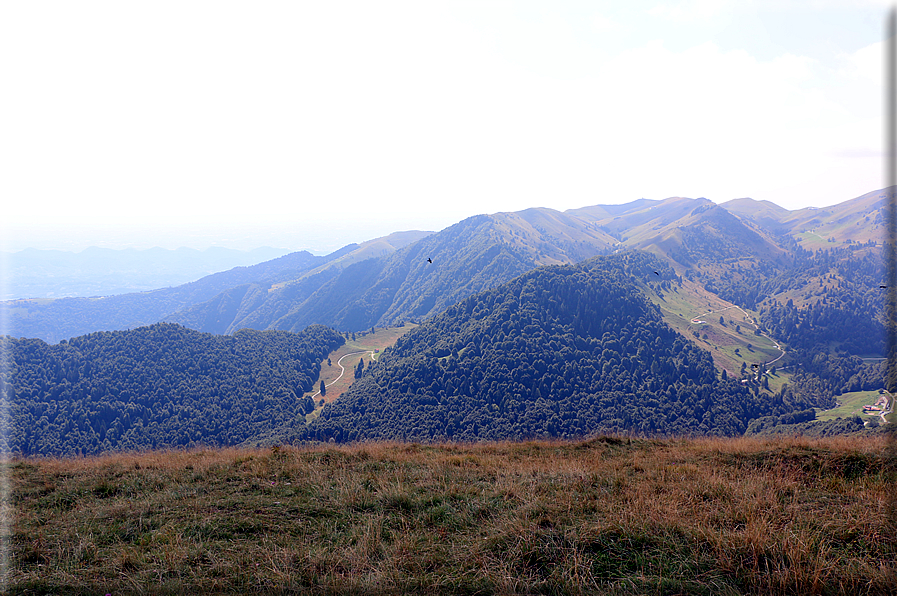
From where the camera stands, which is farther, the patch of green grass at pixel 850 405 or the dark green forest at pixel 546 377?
the patch of green grass at pixel 850 405

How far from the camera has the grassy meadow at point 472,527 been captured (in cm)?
489

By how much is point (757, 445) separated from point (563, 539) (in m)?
9.66

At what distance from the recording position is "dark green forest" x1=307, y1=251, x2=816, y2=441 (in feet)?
371

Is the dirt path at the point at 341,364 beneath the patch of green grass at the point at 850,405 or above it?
above

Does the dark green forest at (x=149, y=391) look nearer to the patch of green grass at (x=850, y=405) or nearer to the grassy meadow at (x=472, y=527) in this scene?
the grassy meadow at (x=472, y=527)

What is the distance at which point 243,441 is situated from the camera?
105 meters

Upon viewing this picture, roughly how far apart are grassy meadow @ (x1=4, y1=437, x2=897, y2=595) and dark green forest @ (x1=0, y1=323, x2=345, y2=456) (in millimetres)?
104093

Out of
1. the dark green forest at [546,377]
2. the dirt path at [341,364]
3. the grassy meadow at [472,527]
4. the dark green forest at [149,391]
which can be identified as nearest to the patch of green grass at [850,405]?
the dark green forest at [546,377]

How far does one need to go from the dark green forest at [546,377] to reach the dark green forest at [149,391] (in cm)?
2545

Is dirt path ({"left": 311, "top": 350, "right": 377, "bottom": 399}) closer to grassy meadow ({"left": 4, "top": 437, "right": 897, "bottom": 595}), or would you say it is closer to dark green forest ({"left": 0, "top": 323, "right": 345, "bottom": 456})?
dark green forest ({"left": 0, "top": 323, "right": 345, "bottom": 456})

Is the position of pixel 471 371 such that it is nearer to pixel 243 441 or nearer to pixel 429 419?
pixel 429 419

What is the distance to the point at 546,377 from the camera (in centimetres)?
14075

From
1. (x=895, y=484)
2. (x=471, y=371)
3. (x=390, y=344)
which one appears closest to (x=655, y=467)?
(x=895, y=484)

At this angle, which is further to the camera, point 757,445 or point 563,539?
point 757,445
